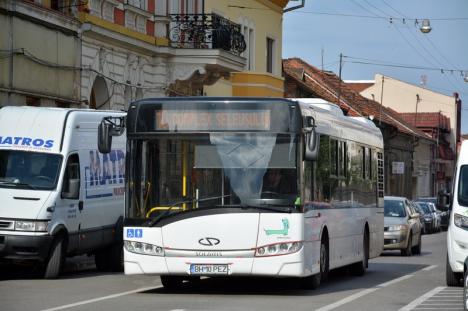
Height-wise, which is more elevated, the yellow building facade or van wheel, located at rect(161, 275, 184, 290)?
the yellow building facade

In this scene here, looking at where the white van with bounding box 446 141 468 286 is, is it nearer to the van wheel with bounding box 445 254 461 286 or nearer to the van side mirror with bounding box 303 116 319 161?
the van wheel with bounding box 445 254 461 286

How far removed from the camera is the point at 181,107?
17.5 meters

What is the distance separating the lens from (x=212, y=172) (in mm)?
17172

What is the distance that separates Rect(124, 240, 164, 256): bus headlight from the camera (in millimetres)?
17156

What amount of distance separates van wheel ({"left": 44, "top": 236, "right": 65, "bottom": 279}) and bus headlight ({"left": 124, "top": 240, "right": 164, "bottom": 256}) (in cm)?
351

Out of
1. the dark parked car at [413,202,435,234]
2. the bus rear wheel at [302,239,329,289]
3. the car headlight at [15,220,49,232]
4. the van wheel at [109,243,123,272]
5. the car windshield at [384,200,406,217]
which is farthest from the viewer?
the dark parked car at [413,202,435,234]

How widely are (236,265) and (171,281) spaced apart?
2.12 m

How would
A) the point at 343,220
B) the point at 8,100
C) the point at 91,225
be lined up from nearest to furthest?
1. the point at 343,220
2. the point at 91,225
3. the point at 8,100

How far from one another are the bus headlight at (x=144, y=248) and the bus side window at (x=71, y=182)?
393 centimetres

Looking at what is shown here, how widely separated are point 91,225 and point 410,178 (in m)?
65.9

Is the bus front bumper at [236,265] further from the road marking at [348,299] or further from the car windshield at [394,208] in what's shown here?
the car windshield at [394,208]

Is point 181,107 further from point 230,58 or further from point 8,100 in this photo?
point 230,58

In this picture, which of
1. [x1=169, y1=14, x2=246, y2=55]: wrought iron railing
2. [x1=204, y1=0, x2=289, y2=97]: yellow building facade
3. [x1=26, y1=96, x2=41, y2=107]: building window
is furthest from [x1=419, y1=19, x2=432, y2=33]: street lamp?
[x1=26, y1=96, x2=41, y2=107]: building window

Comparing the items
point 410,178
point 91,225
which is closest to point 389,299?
point 91,225
